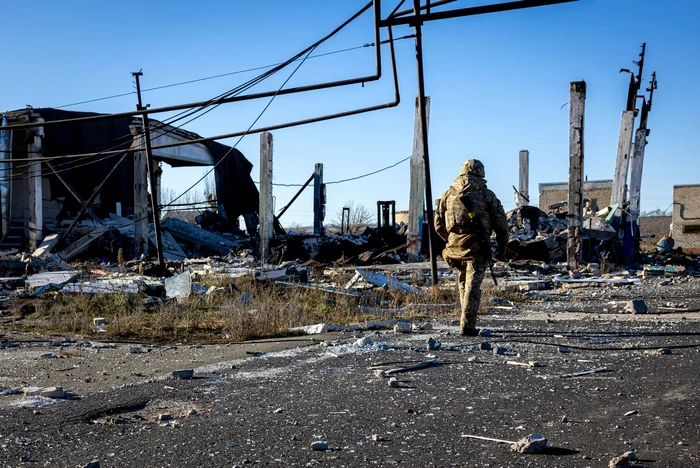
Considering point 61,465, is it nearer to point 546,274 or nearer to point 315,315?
point 315,315

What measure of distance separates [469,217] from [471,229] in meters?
0.13

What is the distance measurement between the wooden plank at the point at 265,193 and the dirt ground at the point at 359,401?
39.5 ft

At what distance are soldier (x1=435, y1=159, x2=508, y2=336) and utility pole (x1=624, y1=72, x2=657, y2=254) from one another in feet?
44.0

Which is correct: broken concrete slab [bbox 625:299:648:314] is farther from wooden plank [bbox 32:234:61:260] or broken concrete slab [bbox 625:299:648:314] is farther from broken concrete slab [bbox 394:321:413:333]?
wooden plank [bbox 32:234:61:260]

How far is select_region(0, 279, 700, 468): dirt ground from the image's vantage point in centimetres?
380

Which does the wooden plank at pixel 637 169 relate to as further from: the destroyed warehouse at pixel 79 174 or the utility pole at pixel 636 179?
the destroyed warehouse at pixel 79 174

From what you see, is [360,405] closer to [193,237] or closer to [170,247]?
[170,247]

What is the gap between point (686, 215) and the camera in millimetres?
44344

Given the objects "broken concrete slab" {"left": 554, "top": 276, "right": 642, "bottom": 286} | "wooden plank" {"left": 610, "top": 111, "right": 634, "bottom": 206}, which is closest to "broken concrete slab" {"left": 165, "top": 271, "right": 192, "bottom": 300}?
"broken concrete slab" {"left": 554, "top": 276, "right": 642, "bottom": 286}

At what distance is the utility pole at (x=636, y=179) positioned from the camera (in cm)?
2038

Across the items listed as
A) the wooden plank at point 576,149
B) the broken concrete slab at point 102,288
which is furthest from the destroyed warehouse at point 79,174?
the wooden plank at point 576,149

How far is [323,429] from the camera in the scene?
4.26 meters

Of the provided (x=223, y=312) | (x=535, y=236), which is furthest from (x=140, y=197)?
(x=535, y=236)

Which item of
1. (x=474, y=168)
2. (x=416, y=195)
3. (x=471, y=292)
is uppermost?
(x=416, y=195)
